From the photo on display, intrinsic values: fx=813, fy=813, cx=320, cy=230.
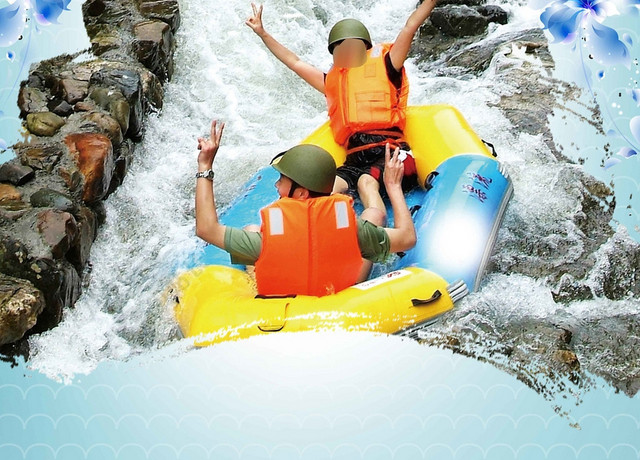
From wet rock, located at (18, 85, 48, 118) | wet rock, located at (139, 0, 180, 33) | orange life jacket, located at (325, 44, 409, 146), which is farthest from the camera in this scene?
wet rock, located at (139, 0, 180, 33)

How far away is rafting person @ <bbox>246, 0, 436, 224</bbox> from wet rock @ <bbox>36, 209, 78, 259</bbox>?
4.71 feet

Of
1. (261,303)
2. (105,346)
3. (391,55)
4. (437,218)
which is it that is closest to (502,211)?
(437,218)

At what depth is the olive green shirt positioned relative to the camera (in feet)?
11.0

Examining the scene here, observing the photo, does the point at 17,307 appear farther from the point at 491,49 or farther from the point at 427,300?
the point at 491,49

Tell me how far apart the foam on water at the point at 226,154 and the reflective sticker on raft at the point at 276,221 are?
2.32ft

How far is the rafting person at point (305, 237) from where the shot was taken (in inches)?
132

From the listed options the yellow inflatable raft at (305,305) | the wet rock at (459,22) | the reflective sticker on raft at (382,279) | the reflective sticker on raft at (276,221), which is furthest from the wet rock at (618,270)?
the wet rock at (459,22)

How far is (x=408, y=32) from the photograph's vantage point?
14.5ft

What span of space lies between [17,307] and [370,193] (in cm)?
180

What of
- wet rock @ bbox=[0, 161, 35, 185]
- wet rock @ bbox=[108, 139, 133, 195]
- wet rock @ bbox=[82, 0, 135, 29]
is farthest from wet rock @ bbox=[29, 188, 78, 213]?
wet rock @ bbox=[82, 0, 135, 29]

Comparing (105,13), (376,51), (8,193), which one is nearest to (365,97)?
Result: (376,51)

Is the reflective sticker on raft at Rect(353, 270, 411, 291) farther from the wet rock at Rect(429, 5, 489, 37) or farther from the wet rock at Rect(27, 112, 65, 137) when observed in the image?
the wet rock at Rect(429, 5, 489, 37)

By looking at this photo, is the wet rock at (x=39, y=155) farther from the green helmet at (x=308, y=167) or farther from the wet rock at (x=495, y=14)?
the wet rock at (x=495, y=14)

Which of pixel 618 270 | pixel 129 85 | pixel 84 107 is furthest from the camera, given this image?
pixel 129 85
